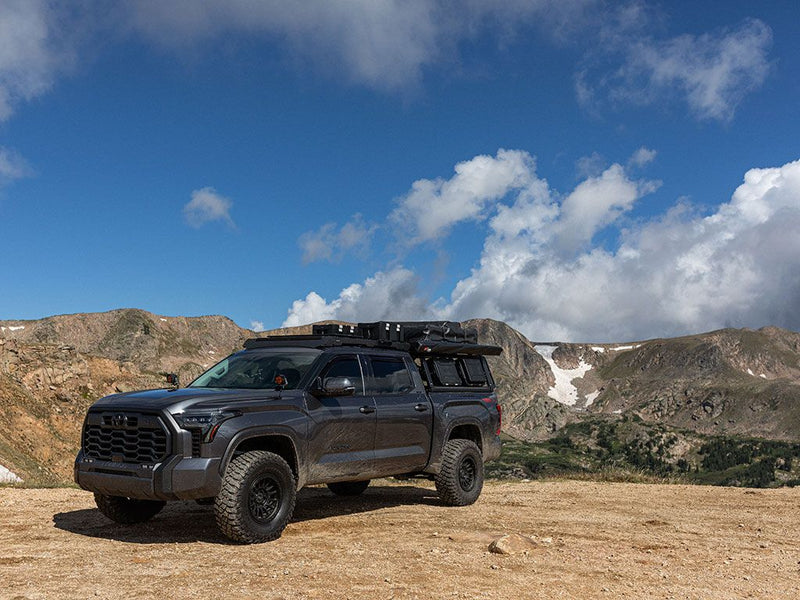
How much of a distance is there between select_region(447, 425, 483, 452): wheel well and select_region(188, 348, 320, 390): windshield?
313cm

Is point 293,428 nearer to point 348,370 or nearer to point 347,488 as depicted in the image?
point 348,370

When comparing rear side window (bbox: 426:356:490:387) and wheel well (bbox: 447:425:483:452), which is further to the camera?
wheel well (bbox: 447:425:483:452)

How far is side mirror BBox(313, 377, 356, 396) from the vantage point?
7848mm

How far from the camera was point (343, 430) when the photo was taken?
8.30 meters

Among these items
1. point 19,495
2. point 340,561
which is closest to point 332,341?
point 340,561

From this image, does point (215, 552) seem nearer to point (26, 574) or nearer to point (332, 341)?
point (26, 574)

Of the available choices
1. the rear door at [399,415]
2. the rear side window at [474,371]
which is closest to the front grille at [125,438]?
the rear door at [399,415]

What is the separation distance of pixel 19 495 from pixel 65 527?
3173 millimetres

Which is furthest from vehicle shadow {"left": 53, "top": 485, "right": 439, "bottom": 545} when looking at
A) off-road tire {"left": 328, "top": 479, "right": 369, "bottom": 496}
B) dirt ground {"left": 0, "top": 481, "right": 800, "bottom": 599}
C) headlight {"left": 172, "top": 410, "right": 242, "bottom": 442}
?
headlight {"left": 172, "top": 410, "right": 242, "bottom": 442}

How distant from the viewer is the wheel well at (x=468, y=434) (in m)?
10.7

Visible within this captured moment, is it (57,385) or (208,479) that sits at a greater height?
(57,385)

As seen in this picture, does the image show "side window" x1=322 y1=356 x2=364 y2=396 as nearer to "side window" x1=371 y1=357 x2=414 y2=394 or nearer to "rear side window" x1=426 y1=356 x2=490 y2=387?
"side window" x1=371 y1=357 x2=414 y2=394

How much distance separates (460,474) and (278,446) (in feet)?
11.3

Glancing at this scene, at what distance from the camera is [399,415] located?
9102mm
